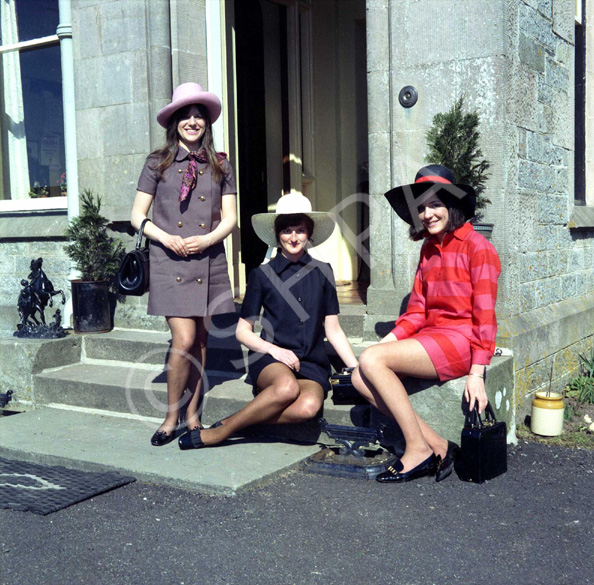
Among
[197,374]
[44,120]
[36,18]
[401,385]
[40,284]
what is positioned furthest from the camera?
[44,120]

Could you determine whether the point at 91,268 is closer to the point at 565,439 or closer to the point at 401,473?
the point at 401,473

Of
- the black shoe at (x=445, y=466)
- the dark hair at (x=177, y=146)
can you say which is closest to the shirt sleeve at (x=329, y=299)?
the dark hair at (x=177, y=146)

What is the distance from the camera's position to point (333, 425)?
439cm

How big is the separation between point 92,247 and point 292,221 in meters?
2.62

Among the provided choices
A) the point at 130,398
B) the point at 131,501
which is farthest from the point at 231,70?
the point at 131,501

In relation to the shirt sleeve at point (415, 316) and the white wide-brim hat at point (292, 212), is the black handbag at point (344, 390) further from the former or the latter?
the white wide-brim hat at point (292, 212)

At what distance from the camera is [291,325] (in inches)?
179

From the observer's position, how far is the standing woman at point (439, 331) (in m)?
4.05

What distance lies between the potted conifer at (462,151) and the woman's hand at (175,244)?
1.72m

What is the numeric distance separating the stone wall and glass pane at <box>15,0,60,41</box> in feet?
11.8

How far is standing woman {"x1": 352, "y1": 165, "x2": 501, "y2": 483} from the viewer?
4047mm

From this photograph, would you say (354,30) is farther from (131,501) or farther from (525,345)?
(131,501)

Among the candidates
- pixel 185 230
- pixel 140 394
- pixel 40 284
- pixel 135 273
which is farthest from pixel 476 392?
pixel 40 284

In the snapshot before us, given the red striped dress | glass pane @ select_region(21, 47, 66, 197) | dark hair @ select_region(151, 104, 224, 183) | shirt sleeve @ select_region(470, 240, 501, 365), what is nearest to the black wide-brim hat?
the red striped dress
